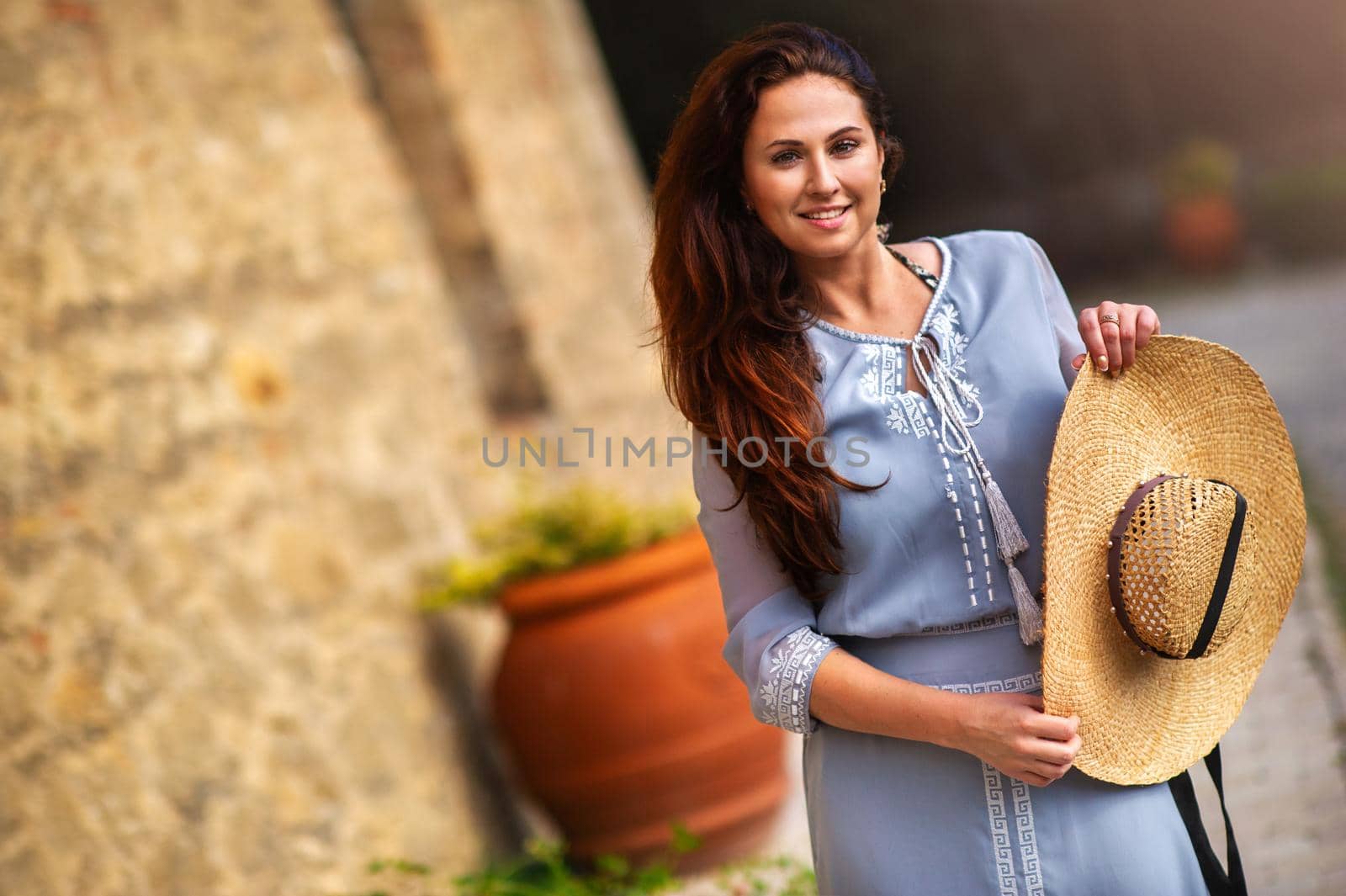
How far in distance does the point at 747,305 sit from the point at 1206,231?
33.3 ft

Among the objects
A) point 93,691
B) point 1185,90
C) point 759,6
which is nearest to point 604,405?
point 93,691

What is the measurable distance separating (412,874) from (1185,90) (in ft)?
37.1

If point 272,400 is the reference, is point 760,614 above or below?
below

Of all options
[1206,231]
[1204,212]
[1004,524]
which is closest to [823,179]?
[1004,524]

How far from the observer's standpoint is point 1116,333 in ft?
4.67

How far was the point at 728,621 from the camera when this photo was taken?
157cm

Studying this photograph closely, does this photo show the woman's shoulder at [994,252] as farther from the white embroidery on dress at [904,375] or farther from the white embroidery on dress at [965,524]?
the white embroidery on dress at [965,524]

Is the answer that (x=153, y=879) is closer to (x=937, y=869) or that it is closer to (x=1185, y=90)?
(x=937, y=869)

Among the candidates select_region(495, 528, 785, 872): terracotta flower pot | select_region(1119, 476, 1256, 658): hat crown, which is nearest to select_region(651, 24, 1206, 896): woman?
select_region(1119, 476, 1256, 658): hat crown

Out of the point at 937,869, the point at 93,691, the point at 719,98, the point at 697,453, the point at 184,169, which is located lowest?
the point at 937,869

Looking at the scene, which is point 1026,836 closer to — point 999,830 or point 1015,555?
point 999,830

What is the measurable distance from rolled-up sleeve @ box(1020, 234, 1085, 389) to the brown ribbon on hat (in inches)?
7.2

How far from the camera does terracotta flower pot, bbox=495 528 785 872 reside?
3.40 meters

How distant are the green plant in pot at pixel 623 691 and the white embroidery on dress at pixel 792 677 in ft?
6.40
